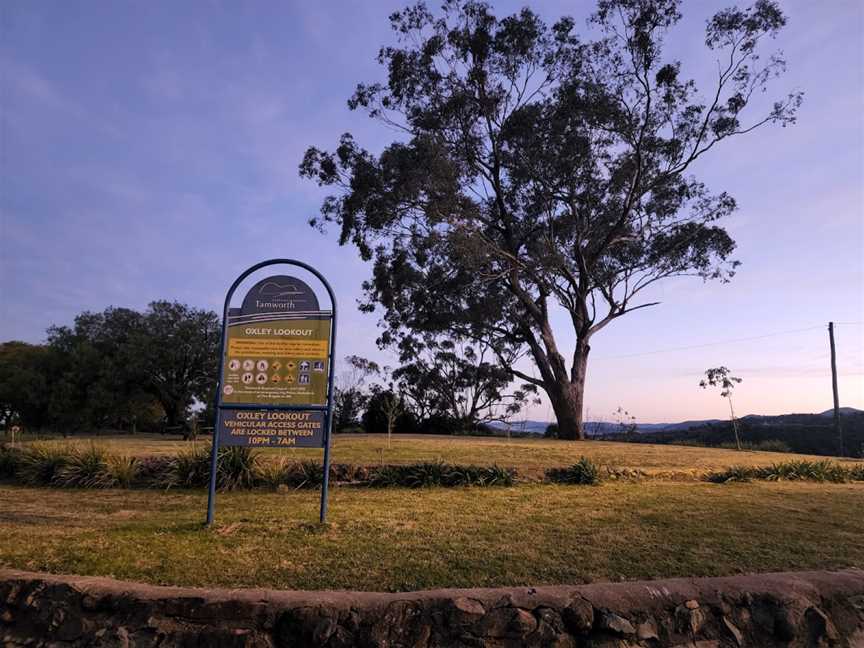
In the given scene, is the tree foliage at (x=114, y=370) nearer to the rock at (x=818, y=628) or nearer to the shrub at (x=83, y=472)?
the shrub at (x=83, y=472)

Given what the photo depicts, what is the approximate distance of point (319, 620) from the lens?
433 cm

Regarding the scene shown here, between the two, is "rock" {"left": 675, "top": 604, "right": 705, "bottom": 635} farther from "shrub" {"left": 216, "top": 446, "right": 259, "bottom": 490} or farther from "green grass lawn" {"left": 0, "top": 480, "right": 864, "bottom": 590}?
"shrub" {"left": 216, "top": 446, "right": 259, "bottom": 490}

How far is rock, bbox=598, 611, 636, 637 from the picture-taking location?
4430 mm

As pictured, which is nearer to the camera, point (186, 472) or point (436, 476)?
point (186, 472)

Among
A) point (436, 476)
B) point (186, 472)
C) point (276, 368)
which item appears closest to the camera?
point (276, 368)

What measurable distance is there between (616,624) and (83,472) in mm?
7986

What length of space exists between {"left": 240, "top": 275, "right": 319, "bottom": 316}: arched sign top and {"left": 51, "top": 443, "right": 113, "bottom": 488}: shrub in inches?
165

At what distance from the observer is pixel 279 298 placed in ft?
23.1

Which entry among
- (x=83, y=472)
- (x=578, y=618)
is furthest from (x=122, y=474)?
(x=578, y=618)

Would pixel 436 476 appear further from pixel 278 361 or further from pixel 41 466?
pixel 41 466

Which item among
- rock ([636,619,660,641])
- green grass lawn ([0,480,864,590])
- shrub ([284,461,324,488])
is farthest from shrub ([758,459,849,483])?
rock ([636,619,660,641])

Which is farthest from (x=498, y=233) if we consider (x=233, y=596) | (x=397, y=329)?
(x=233, y=596)

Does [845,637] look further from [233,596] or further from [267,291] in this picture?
[267,291]

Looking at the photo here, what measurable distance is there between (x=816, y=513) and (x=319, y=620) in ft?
22.1
